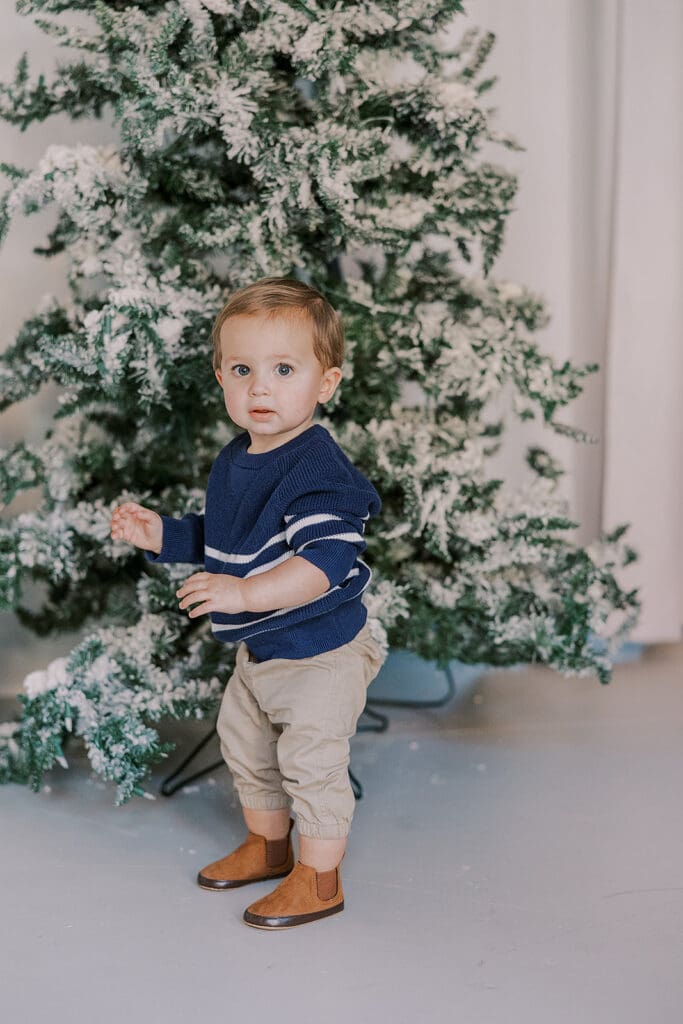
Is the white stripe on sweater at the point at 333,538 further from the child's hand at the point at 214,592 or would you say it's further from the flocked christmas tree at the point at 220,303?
the flocked christmas tree at the point at 220,303

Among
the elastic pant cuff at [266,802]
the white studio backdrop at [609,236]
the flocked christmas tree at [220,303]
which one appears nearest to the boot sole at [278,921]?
the elastic pant cuff at [266,802]

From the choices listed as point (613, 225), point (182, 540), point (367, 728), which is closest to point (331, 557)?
point (182, 540)

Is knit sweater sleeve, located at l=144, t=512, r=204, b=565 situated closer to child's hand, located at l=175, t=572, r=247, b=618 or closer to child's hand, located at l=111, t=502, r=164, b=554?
child's hand, located at l=111, t=502, r=164, b=554

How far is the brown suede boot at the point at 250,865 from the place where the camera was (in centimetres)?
126

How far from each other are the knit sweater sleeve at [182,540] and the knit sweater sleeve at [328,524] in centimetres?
18

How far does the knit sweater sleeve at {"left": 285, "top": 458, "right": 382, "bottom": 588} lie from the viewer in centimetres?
112

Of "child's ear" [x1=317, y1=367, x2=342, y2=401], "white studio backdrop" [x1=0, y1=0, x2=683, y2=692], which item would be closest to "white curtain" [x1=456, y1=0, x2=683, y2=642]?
"white studio backdrop" [x1=0, y1=0, x2=683, y2=692]

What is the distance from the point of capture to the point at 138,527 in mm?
1258

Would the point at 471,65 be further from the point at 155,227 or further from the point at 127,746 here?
the point at 127,746

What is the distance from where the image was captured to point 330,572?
3.64 feet

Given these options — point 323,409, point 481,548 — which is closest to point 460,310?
point 323,409

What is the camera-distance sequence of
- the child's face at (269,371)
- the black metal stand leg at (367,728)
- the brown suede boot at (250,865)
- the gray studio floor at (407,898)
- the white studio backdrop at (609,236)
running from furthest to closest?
the white studio backdrop at (609,236) < the black metal stand leg at (367,728) < the brown suede boot at (250,865) < the child's face at (269,371) < the gray studio floor at (407,898)

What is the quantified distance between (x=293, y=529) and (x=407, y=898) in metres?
0.46

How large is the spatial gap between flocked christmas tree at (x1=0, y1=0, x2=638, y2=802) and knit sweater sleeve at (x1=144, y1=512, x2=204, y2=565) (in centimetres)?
19
